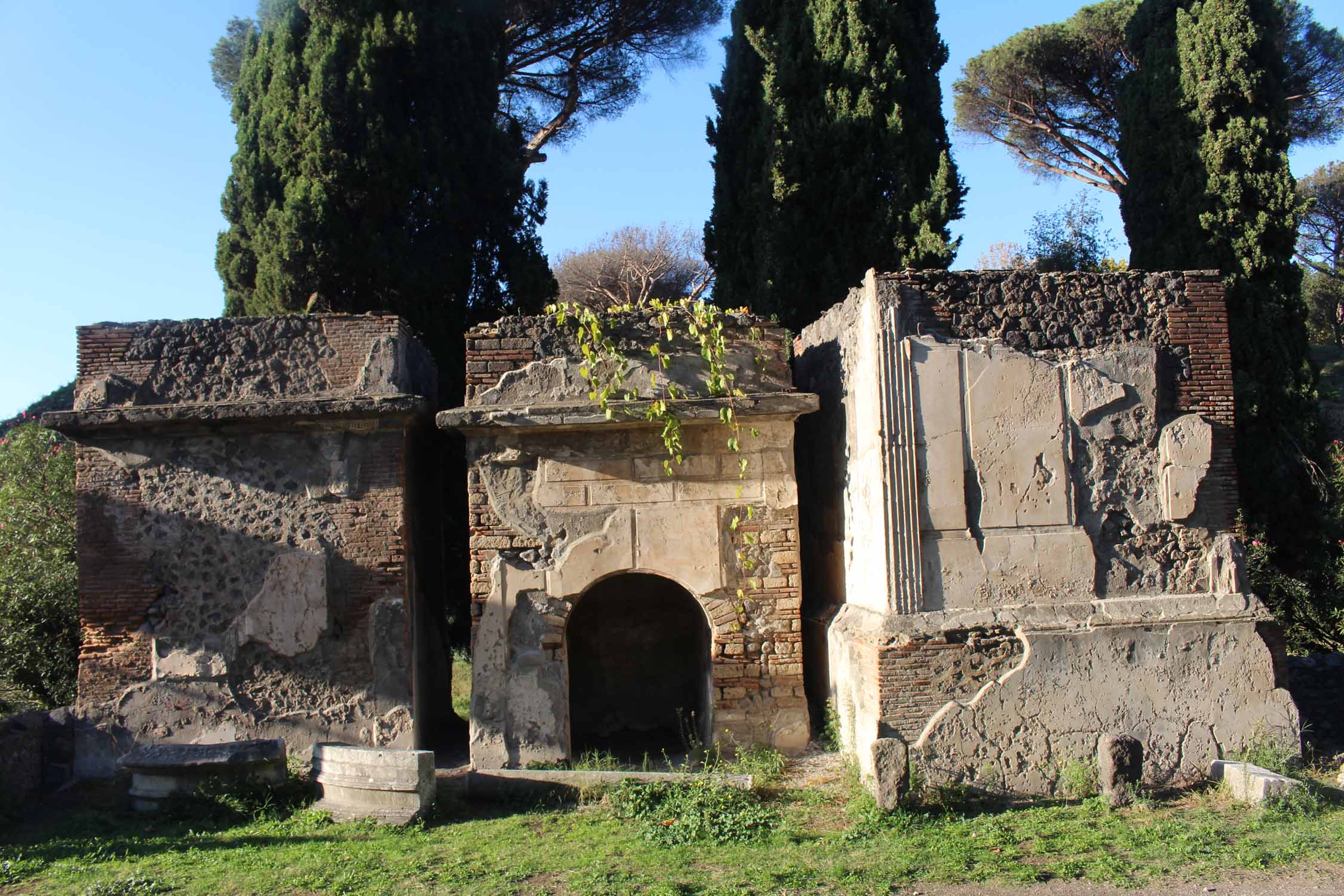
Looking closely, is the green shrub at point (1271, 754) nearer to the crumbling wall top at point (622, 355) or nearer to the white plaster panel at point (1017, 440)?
the white plaster panel at point (1017, 440)

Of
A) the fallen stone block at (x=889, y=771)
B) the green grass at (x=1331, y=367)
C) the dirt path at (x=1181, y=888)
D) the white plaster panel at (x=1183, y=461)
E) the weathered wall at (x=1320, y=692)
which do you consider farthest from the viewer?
the green grass at (x=1331, y=367)

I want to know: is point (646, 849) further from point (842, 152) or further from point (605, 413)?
point (842, 152)

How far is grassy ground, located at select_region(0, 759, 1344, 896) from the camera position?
5949 millimetres

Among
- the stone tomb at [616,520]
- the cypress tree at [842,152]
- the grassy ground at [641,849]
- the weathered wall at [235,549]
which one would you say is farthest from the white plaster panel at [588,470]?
the cypress tree at [842,152]

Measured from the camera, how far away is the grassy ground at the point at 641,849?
5949 mm

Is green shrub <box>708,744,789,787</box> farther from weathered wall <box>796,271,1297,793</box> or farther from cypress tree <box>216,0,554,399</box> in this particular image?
cypress tree <box>216,0,554,399</box>

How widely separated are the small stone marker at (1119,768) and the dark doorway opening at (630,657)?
4.51 meters

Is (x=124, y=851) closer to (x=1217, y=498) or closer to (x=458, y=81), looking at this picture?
(x=1217, y=498)

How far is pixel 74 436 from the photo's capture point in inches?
336

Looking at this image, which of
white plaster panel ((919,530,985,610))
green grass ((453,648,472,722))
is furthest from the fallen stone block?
green grass ((453,648,472,722))

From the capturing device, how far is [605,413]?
27.2 feet

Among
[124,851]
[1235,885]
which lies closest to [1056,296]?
[1235,885]

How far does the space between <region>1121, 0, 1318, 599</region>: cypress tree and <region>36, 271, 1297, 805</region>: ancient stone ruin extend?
413cm

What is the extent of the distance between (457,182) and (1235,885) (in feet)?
35.5
